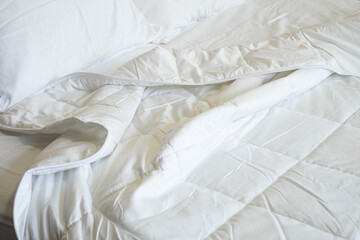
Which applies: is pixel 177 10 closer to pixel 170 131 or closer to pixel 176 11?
pixel 176 11

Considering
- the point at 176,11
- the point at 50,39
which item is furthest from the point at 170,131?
the point at 176,11

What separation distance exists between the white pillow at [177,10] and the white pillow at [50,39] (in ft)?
0.65

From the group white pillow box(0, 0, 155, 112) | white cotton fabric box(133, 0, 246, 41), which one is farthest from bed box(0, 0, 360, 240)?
white cotton fabric box(133, 0, 246, 41)

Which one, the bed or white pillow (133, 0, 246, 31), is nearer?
the bed

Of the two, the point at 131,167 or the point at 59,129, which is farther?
the point at 59,129

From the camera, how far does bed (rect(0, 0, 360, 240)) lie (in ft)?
2.63

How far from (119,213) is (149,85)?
1.59ft

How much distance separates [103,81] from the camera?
1.22 meters

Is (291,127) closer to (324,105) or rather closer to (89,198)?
(324,105)

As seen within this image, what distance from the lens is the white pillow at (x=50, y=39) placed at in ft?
3.96

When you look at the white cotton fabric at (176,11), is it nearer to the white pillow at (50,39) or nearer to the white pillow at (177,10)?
the white pillow at (177,10)

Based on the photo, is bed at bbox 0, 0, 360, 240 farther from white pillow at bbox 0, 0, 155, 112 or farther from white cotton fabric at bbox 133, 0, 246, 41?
white cotton fabric at bbox 133, 0, 246, 41

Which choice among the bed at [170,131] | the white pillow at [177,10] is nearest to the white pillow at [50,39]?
the bed at [170,131]

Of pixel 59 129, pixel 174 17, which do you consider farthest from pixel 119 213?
pixel 174 17
